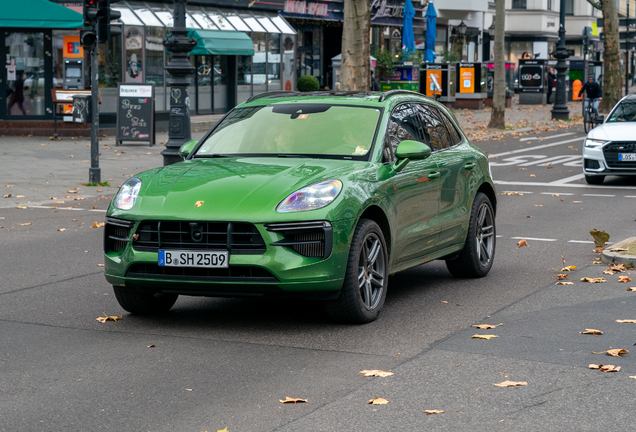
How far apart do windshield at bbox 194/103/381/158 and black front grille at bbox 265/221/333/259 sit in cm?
104

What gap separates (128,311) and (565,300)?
333 centimetres

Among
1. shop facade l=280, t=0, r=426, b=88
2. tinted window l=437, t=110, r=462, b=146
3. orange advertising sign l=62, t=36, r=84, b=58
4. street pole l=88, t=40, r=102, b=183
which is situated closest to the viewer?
tinted window l=437, t=110, r=462, b=146

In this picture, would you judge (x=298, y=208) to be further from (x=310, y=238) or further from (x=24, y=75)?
(x=24, y=75)

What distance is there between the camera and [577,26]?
7725cm

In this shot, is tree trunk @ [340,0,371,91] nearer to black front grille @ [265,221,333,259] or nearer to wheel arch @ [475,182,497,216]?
wheel arch @ [475,182,497,216]

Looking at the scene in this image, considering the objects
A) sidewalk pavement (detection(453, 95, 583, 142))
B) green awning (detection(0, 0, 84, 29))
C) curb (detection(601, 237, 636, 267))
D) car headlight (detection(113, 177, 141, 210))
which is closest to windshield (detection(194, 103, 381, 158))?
car headlight (detection(113, 177, 141, 210))

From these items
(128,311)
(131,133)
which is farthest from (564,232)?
(131,133)

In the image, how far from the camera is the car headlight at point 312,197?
645cm

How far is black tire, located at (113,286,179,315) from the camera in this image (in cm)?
706

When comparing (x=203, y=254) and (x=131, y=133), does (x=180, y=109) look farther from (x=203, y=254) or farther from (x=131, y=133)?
(x=203, y=254)

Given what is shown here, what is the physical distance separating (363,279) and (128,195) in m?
1.71

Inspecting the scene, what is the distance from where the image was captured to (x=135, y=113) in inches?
927

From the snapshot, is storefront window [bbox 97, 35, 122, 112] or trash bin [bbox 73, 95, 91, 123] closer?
trash bin [bbox 73, 95, 91, 123]

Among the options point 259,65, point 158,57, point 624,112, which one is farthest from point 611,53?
point 624,112
